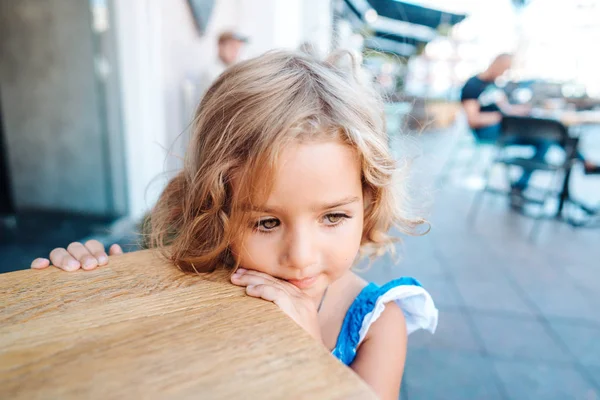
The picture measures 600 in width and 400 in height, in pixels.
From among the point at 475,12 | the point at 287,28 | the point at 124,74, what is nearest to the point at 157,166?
the point at 124,74

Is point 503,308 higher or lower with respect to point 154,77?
lower

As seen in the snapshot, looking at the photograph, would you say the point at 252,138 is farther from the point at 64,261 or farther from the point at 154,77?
the point at 154,77

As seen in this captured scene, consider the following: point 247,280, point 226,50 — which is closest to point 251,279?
point 247,280

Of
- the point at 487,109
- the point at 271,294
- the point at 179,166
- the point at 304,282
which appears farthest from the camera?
the point at 487,109

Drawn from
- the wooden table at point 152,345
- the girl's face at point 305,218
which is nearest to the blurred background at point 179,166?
the girl's face at point 305,218

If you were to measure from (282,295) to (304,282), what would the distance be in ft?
0.58

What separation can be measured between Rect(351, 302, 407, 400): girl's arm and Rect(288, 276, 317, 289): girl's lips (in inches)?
9.2

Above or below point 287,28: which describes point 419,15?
above

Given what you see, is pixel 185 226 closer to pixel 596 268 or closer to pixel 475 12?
pixel 596 268

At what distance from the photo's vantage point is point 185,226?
2.92 ft

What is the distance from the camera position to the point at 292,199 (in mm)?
740

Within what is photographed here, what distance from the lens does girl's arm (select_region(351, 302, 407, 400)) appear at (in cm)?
88

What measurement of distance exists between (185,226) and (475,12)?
6166 millimetres

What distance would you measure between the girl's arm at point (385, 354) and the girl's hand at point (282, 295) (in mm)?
212
